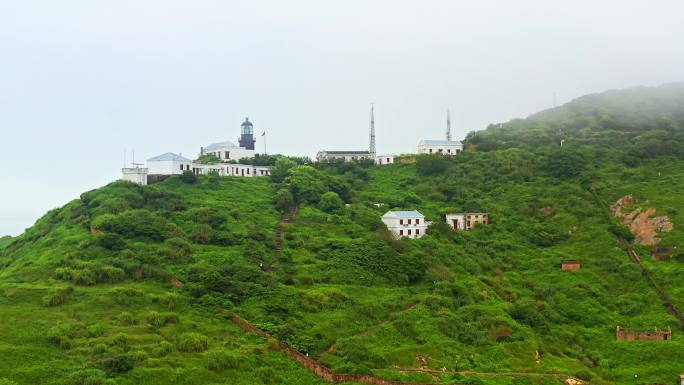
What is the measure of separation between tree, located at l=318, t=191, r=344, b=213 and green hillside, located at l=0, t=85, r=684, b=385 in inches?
9.4

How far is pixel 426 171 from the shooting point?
94875 millimetres

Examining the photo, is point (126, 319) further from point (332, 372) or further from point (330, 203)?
point (330, 203)

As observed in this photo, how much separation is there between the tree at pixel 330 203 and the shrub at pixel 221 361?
114ft

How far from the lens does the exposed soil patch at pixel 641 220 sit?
229 ft

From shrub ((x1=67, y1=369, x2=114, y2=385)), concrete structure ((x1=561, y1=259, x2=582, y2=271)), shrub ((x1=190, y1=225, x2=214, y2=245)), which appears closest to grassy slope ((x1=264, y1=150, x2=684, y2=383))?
concrete structure ((x1=561, y1=259, x2=582, y2=271))

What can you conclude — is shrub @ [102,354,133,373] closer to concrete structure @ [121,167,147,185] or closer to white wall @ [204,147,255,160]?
concrete structure @ [121,167,147,185]

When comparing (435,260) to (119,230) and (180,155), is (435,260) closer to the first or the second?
(119,230)

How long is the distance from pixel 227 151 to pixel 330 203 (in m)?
23.4

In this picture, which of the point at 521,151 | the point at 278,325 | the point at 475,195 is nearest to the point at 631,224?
the point at 475,195

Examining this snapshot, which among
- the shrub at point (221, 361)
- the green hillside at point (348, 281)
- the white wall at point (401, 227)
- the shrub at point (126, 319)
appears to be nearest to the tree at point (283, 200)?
the green hillside at point (348, 281)

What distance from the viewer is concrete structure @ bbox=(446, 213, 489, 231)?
77.1 meters

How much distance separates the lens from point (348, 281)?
190 feet

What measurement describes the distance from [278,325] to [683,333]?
29.9m

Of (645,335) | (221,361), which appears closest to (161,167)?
(221,361)
